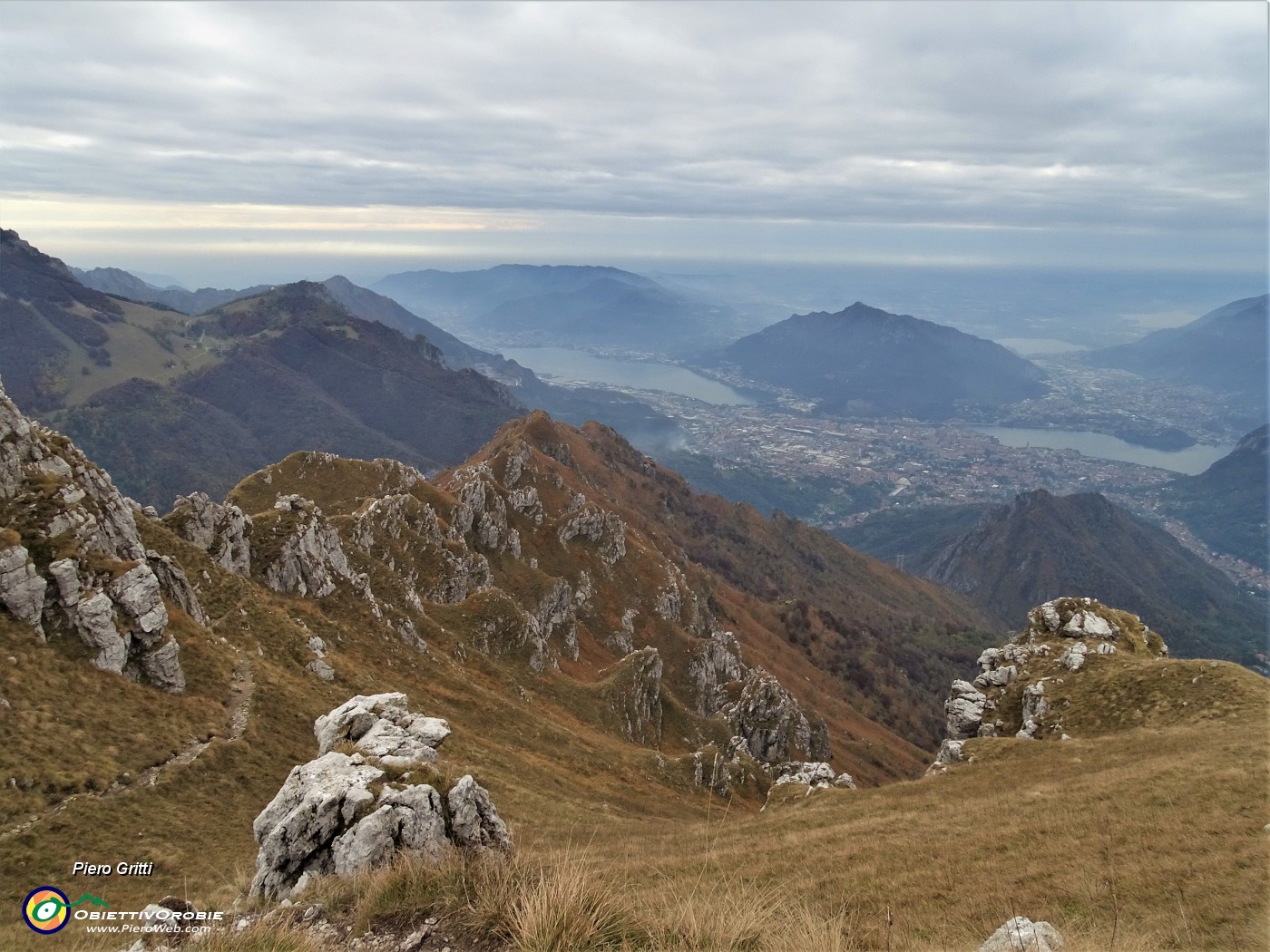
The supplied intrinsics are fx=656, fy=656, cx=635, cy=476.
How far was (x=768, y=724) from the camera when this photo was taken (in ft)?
337

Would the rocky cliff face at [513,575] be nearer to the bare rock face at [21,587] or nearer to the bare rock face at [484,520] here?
the bare rock face at [484,520]

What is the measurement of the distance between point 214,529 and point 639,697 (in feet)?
162

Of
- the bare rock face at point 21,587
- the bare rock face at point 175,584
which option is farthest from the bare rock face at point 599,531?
the bare rock face at point 21,587

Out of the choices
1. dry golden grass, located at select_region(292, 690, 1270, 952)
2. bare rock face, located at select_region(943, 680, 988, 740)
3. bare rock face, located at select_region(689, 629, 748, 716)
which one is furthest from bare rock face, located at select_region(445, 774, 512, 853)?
bare rock face, located at select_region(689, 629, 748, 716)

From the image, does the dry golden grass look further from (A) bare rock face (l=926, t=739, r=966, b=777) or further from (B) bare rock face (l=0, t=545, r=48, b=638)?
(B) bare rock face (l=0, t=545, r=48, b=638)

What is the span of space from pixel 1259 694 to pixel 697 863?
37163 millimetres

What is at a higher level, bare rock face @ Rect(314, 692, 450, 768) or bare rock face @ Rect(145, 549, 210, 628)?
bare rock face @ Rect(145, 549, 210, 628)

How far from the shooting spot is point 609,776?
51969 mm

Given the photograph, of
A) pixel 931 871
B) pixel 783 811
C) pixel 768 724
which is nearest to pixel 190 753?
pixel 783 811

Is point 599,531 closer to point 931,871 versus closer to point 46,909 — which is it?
point 931,871

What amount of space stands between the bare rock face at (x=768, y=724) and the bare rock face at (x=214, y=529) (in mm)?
73191

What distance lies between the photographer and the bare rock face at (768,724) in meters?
101

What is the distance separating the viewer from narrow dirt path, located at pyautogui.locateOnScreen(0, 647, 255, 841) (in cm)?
2055

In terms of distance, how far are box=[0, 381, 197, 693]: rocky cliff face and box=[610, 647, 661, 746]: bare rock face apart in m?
48.6
